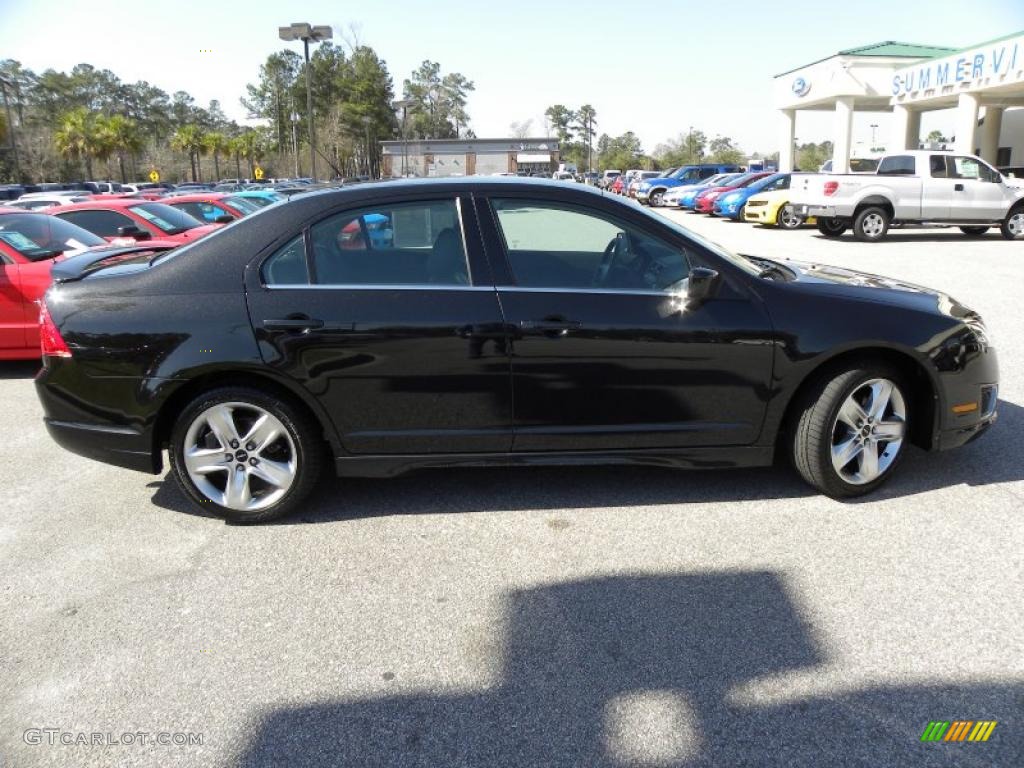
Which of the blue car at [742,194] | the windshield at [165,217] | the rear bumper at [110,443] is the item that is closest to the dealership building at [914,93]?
the blue car at [742,194]

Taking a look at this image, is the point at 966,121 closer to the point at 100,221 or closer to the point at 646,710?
the point at 100,221

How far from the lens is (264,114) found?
94.4 m

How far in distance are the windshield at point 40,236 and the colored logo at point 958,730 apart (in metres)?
7.36

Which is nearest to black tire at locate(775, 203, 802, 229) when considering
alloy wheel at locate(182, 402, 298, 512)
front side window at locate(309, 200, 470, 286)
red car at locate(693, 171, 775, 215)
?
red car at locate(693, 171, 775, 215)

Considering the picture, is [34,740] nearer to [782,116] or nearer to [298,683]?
[298,683]

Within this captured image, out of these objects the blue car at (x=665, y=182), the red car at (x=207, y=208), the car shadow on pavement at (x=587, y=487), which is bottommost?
the car shadow on pavement at (x=587, y=487)

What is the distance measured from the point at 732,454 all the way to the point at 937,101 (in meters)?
33.2

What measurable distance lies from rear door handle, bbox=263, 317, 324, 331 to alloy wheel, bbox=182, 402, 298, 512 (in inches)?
16.4

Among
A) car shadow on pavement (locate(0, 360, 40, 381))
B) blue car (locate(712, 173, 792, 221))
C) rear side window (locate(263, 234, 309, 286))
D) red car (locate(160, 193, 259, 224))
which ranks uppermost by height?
blue car (locate(712, 173, 792, 221))

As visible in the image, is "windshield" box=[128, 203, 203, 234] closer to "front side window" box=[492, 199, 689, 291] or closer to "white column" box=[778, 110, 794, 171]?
"front side window" box=[492, 199, 689, 291]

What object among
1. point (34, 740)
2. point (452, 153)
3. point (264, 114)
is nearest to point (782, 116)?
point (34, 740)

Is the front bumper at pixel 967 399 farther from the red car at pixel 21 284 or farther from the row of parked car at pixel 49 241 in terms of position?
the red car at pixel 21 284

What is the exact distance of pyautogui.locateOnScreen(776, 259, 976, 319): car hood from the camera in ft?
12.5

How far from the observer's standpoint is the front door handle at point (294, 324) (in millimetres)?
3543
